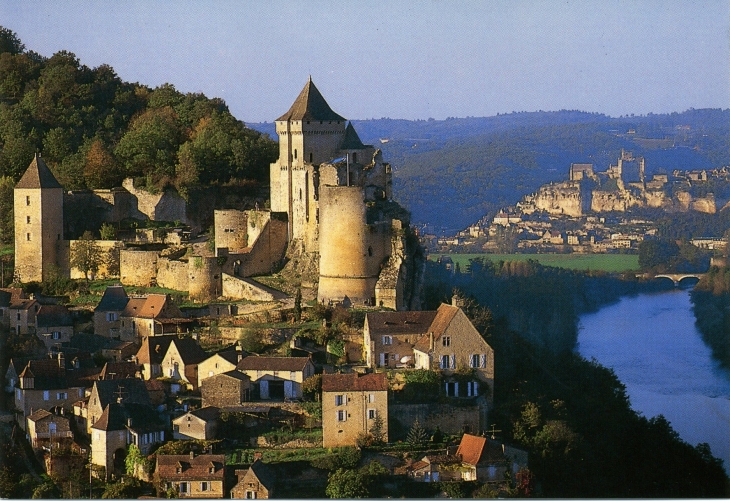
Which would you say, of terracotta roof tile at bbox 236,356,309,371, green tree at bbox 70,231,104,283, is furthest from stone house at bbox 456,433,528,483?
green tree at bbox 70,231,104,283

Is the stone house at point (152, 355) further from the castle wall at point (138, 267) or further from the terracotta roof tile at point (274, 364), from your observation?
the castle wall at point (138, 267)

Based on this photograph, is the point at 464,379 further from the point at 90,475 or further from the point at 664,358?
the point at 664,358

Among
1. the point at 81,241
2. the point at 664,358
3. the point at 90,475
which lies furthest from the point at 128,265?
the point at 664,358

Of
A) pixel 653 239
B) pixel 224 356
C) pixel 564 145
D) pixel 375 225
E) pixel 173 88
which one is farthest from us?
pixel 564 145

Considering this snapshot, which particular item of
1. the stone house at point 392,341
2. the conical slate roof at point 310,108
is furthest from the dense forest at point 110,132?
the stone house at point 392,341

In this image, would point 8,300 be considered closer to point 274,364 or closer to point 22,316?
point 22,316

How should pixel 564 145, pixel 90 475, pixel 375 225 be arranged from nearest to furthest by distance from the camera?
pixel 90 475
pixel 375 225
pixel 564 145

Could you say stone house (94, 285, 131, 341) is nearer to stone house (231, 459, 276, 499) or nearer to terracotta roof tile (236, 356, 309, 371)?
terracotta roof tile (236, 356, 309, 371)

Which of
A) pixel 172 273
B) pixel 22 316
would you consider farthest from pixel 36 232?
pixel 22 316
